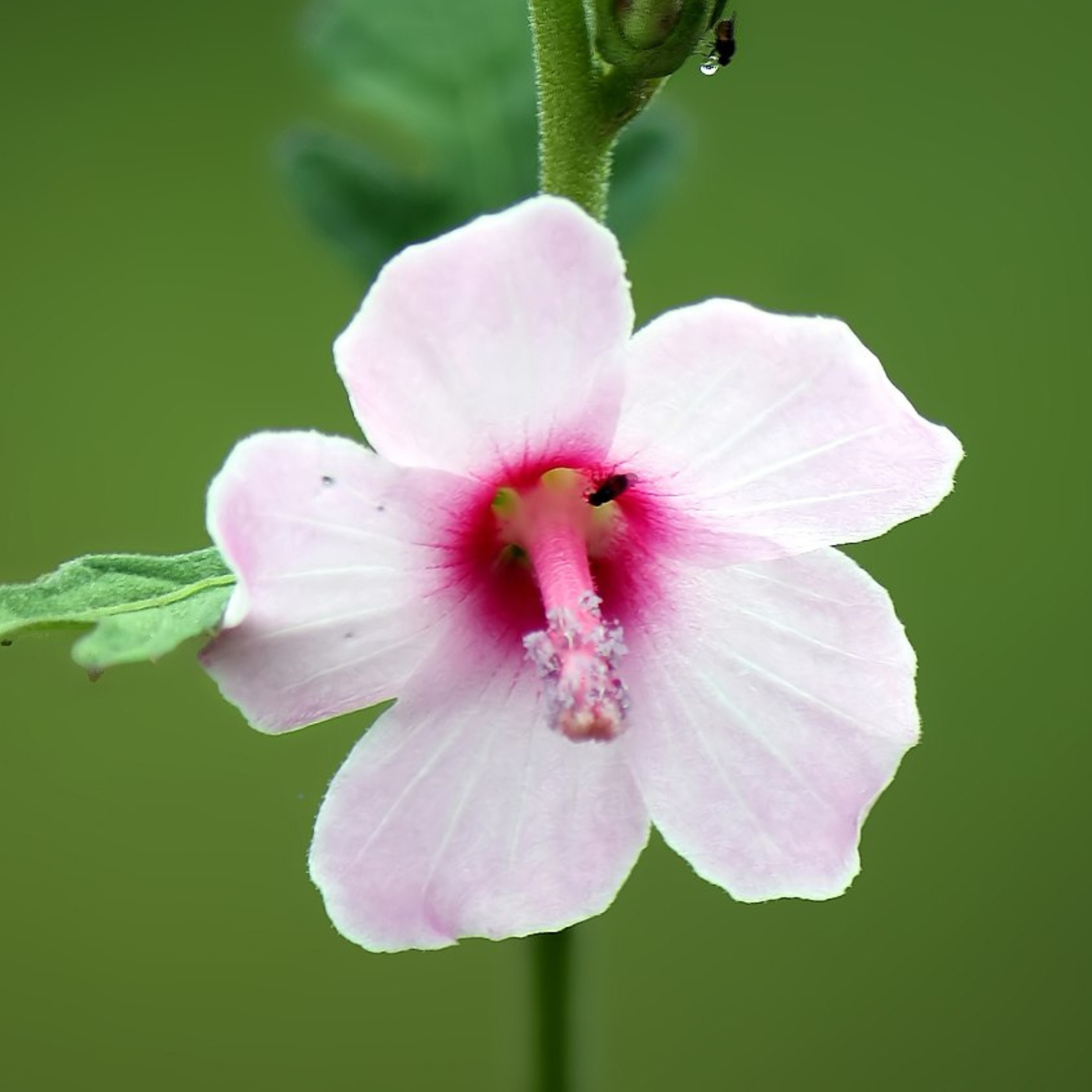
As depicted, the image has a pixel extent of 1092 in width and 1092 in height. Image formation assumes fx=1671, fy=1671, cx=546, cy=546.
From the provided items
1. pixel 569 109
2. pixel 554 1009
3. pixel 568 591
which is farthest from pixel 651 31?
pixel 554 1009

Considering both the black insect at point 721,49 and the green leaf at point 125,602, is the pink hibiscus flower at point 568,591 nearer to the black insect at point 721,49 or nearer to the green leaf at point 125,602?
the green leaf at point 125,602

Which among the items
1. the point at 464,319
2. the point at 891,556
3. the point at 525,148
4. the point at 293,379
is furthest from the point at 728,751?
the point at 293,379

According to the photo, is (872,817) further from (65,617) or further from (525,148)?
(65,617)

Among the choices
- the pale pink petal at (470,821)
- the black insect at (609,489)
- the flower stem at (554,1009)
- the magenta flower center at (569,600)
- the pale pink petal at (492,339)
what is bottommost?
the flower stem at (554,1009)

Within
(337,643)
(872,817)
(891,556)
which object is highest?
(337,643)

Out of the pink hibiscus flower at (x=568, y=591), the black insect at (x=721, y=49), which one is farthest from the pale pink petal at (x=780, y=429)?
the black insect at (x=721, y=49)

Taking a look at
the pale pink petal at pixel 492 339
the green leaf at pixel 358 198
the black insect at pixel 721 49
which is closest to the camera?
the pale pink petal at pixel 492 339

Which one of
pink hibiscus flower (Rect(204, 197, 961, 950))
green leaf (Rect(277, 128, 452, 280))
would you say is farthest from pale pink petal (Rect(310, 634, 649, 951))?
green leaf (Rect(277, 128, 452, 280))
